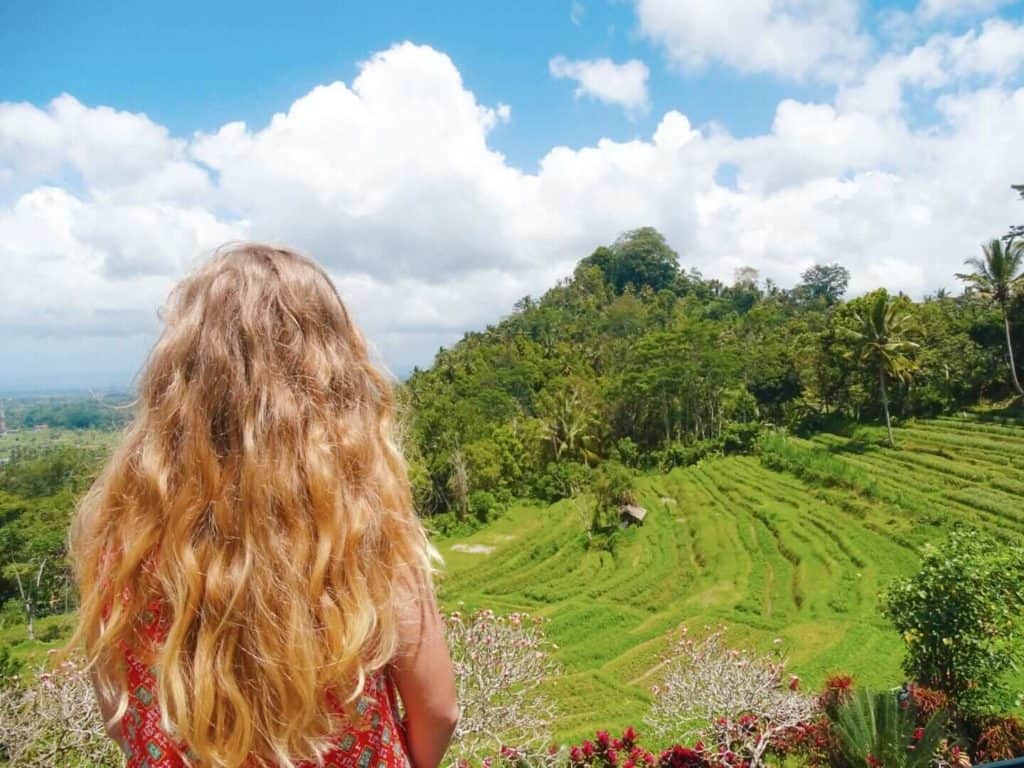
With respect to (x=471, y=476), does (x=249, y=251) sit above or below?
above

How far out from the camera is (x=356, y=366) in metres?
1.27

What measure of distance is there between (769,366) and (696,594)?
22726mm

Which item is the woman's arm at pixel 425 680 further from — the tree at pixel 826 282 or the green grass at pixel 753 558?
the tree at pixel 826 282

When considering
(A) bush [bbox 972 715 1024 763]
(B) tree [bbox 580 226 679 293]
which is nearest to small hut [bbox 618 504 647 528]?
(A) bush [bbox 972 715 1024 763]

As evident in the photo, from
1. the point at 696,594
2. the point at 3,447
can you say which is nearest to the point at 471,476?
the point at 696,594

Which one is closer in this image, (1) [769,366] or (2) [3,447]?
(1) [769,366]

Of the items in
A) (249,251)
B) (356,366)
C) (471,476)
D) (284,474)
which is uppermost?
(249,251)

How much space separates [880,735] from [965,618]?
2698 mm

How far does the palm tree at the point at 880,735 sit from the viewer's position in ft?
16.9

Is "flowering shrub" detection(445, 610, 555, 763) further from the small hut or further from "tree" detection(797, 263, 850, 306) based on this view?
"tree" detection(797, 263, 850, 306)

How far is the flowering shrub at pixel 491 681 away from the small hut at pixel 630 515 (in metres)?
17.9

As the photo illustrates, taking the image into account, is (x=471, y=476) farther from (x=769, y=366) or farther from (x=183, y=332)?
(x=183, y=332)

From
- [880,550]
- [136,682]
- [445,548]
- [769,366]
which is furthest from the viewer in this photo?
[769,366]

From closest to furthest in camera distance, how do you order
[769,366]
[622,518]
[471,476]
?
[622,518], [471,476], [769,366]
